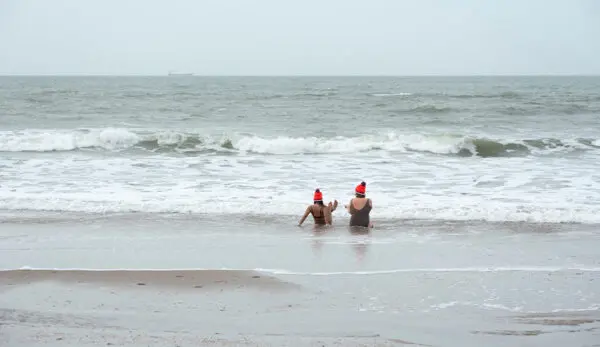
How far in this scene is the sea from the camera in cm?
731

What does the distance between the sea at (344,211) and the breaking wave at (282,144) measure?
9cm

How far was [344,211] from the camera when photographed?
1254 centimetres

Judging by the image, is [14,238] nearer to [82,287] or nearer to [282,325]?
[82,287]

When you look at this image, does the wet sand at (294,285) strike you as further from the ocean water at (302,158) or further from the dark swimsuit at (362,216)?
the ocean water at (302,158)

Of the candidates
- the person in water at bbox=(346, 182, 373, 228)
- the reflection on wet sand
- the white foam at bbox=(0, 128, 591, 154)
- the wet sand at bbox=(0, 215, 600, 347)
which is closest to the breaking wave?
the white foam at bbox=(0, 128, 591, 154)

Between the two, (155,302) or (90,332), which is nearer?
(90,332)

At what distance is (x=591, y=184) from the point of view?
49.9 ft

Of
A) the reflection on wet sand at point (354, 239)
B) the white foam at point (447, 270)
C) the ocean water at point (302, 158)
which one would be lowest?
the reflection on wet sand at point (354, 239)

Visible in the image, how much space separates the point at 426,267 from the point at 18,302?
4.56 m

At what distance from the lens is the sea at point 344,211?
7312 mm

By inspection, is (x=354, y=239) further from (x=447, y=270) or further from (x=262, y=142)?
(x=262, y=142)

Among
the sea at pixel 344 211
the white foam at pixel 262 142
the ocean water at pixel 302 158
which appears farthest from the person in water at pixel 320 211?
the white foam at pixel 262 142

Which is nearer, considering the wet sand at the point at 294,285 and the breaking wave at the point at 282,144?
the wet sand at the point at 294,285

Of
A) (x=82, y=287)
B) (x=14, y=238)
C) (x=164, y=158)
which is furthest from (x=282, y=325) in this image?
(x=164, y=158)
